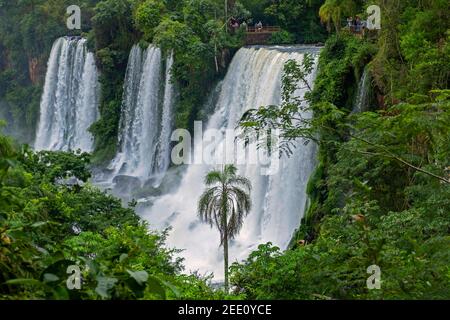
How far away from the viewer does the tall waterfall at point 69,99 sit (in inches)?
1302

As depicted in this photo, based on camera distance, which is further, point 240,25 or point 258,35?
point 258,35

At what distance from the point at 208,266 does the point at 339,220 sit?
940 cm

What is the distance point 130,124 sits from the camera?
29.1 metres

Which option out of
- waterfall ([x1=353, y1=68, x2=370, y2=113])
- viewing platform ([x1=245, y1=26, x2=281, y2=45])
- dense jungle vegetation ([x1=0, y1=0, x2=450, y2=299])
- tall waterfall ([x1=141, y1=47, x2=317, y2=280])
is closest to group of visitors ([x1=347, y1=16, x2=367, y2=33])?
dense jungle vegetation ([x1=0, y1=0, x2=450, y2=299])

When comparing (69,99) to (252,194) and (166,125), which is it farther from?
(252,194)

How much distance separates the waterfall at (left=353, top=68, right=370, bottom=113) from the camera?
15172 millimetres

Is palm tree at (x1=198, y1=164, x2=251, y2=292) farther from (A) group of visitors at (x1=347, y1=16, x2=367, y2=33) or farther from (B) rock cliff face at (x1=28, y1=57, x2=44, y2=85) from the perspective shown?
(B) rock cliff face at (x1=28, y1=57, x2=44, y2=85)

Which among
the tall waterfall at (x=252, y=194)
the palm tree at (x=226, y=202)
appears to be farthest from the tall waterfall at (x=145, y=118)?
the palm tree at (x=226, y=202)

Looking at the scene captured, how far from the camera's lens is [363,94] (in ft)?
50.4

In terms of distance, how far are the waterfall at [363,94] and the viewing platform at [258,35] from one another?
38.2 ft

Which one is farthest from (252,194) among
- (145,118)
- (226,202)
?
(145,118)

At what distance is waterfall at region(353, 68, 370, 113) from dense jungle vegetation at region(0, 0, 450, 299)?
5.0 inches

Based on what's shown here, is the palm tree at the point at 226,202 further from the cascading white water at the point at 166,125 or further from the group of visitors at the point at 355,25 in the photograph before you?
the cascading white water at the point at 166,125

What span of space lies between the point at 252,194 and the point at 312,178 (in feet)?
12.9
